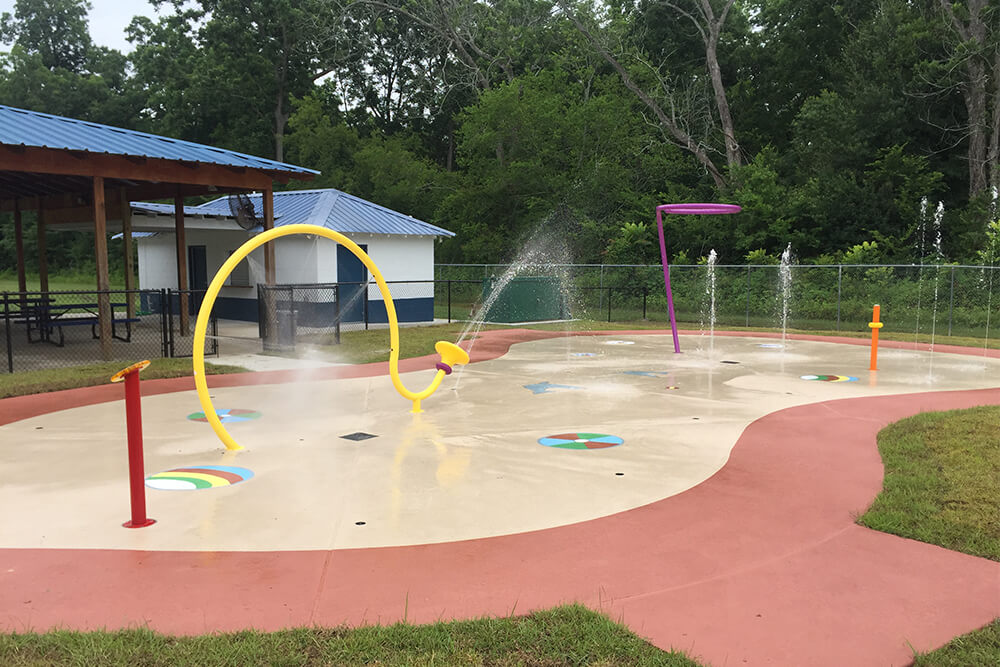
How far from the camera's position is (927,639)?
3.48m

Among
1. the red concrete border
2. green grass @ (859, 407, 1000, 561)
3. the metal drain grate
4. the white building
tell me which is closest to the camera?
the red concrete border

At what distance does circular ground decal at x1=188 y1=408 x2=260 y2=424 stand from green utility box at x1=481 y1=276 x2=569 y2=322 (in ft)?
45.4

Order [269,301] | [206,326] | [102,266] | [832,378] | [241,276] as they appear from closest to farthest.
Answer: [206,326]
[832,378]
[102,266]
[269,301]
[241,276]

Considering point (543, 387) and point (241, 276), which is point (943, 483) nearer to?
point (543, 387)

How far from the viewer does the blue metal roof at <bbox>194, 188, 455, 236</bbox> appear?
66.7 feet

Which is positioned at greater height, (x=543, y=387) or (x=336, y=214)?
(x=336, y=214)

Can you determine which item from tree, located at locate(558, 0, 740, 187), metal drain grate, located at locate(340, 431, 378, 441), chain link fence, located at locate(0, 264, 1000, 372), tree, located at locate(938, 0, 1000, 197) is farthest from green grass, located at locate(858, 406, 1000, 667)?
tree, located at locate(558, 0, 740, 187)

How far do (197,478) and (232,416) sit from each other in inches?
103

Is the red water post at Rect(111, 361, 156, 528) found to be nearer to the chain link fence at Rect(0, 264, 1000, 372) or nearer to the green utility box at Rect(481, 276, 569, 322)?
the chain link fence at Rect(0, 264, 1000, 372)

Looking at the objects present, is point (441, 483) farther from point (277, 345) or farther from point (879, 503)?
point (277, 345)

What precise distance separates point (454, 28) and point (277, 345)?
28.5m

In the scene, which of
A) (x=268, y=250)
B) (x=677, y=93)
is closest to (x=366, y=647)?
(x=268, y=250)

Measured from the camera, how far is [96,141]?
12.9 m

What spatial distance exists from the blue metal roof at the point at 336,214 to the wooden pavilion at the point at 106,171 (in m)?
3.86
